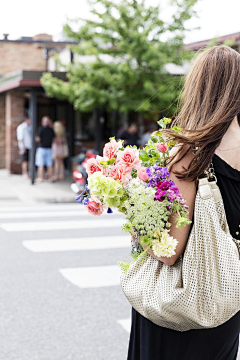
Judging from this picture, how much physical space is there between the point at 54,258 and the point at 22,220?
3203mm

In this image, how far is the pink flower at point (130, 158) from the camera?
2104 millimetres

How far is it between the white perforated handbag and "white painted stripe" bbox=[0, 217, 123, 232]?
718 cm

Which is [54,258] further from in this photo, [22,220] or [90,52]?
[90,52]

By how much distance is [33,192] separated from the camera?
1423 cm

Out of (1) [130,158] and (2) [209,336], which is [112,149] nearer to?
(1) [130,158]

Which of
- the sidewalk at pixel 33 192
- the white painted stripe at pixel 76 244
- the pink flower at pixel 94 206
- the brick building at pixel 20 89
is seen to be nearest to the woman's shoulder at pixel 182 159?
the pink flower at pixel 94 206

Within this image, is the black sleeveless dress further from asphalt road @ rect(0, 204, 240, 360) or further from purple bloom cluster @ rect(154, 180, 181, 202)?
asphalt road @ rect(0, 204, 240, 360)

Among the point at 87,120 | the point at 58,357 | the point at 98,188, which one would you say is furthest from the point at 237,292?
the point at 87,120

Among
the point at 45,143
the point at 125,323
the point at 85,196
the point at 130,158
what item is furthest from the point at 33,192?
the point at 130,158

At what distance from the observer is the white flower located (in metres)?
1.91

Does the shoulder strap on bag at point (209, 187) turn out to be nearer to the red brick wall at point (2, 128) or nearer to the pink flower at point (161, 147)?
the pink flower at point (161, 147)

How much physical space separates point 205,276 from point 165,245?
0.19 meters

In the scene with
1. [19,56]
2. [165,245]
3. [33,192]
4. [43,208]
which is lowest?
[33,192]

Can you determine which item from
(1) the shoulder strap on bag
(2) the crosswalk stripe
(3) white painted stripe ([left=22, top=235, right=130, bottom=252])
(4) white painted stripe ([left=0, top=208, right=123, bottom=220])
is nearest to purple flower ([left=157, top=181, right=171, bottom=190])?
(1) the shoulder strap on bag
